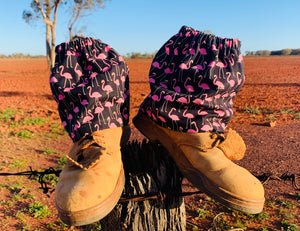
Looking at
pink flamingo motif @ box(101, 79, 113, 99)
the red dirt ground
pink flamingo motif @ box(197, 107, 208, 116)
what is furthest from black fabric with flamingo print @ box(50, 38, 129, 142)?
the red dirt ground

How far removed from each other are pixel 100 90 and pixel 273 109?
231 inches

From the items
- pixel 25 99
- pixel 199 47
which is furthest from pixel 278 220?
pixel 25 99

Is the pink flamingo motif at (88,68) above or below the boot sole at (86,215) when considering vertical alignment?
above

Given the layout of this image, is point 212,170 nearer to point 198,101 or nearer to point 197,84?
point 198,101

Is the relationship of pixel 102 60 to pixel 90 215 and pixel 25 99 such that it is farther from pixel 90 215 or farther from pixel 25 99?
pixel 25 99

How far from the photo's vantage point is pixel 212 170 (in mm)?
1281

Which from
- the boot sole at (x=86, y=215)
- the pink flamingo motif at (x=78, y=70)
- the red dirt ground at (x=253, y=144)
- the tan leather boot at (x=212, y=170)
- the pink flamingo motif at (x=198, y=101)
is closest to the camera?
the boot sole at (x=86, y=215)

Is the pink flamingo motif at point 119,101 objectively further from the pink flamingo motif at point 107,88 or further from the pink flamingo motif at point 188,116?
the pink flamingo motif at point 188,116

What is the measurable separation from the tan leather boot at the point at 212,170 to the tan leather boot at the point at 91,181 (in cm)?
31

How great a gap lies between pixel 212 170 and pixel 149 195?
346 millimetres

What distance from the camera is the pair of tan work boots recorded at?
43.9 inches

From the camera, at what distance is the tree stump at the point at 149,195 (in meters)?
1.36

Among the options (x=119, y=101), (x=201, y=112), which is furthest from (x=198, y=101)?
(x=119, y=101)

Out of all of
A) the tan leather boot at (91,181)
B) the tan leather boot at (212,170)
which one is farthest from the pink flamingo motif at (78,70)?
the tan leather boot at (212,170)
